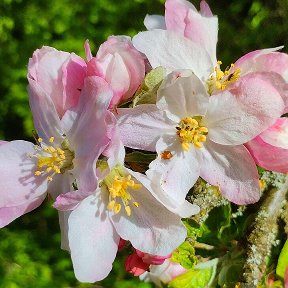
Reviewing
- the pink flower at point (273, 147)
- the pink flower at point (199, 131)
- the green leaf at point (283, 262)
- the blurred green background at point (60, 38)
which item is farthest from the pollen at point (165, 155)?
the blurred green background at point (60, 38)

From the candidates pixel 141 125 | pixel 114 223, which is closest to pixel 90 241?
pixel 114 223

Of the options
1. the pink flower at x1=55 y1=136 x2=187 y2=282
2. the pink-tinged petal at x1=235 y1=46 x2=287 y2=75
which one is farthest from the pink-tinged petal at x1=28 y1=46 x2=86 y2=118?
the pink-tinged petal at x1=235 y1=46 x2=287 y2=75

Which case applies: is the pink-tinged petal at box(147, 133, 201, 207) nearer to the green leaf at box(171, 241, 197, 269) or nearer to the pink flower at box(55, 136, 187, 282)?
the pink flower at box(55, 136, 187, 282)

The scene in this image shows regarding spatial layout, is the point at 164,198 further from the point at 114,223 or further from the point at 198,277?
the point at 198,277

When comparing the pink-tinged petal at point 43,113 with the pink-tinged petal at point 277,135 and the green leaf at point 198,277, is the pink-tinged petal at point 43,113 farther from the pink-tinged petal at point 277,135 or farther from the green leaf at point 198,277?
the green leaf at point 198,277

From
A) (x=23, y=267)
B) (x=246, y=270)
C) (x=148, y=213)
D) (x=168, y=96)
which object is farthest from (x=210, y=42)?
(x=23, y=267)
